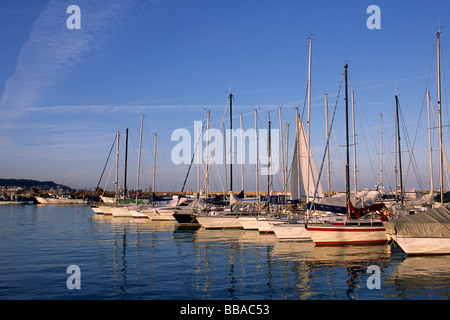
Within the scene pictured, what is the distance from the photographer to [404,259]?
22609mm

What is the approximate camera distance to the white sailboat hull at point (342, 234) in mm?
27453

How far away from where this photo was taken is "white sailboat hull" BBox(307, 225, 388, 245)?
27453mm

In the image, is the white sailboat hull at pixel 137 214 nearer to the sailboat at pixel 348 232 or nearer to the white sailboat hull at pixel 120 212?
the white sailboat hull at pixel 120 212

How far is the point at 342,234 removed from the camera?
2759 cm

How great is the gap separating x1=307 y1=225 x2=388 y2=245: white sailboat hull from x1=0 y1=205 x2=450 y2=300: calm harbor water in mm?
729

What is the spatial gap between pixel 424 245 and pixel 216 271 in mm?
12610

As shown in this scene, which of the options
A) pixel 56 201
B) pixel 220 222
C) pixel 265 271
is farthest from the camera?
pixel 56 201

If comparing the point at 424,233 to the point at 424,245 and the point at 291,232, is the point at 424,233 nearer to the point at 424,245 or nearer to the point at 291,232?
the point at 424,245

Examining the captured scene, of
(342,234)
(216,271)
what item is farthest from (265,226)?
(216,271)

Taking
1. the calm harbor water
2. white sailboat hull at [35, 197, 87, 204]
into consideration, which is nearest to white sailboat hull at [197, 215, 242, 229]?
the calm harbor water

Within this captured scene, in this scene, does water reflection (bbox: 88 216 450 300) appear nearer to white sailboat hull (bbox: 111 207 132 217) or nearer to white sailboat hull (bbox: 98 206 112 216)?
white sailboat hull (bbox: 111 207 132 217)
